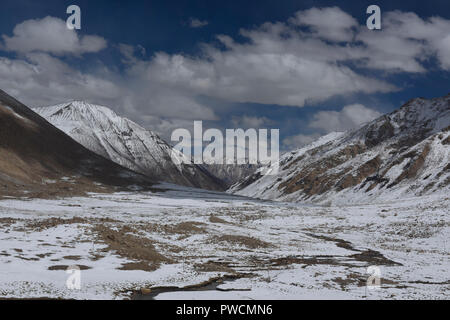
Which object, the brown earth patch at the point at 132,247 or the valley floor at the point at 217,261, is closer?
the valley floor at the point at 217,261

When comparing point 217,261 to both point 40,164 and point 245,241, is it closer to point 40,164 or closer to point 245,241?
point 245,241

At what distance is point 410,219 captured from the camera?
6894 centimetres

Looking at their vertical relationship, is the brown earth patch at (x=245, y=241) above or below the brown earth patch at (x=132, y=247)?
below

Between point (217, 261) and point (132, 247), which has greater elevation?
point (132, 247)

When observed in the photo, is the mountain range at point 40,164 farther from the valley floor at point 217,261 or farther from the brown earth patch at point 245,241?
the brown earth patch at point 245,241

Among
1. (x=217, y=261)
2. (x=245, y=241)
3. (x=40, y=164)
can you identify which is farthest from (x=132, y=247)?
(x=40, y=164)

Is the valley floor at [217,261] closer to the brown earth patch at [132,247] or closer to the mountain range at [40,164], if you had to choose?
the brown earth patch at [132,247]

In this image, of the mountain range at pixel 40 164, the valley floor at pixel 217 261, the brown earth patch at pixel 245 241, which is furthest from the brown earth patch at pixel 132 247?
the mountain range at pixel 40 164

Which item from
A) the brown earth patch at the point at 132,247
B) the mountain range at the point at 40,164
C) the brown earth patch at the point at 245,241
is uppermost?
the mountain range at the point at 40,164

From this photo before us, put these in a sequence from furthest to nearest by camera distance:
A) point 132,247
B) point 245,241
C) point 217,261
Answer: point 245,241 → point 132,247 → point 217,261

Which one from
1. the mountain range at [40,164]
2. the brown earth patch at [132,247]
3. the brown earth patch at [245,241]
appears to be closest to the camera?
the brown earth patch at [132,247]

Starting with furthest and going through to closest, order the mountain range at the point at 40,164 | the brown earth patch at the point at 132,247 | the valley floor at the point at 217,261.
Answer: the mountain range at the point at 40,164
the brown earth patch at the point at 132,247
the valley floor at the point at 217,261

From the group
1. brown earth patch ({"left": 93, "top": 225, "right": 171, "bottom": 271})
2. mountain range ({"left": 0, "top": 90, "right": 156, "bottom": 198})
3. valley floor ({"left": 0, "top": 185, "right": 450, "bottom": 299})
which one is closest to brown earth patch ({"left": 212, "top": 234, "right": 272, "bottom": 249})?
valley floor ({"left": 0, "top": 185, "right": 450, "bottom": 299})
